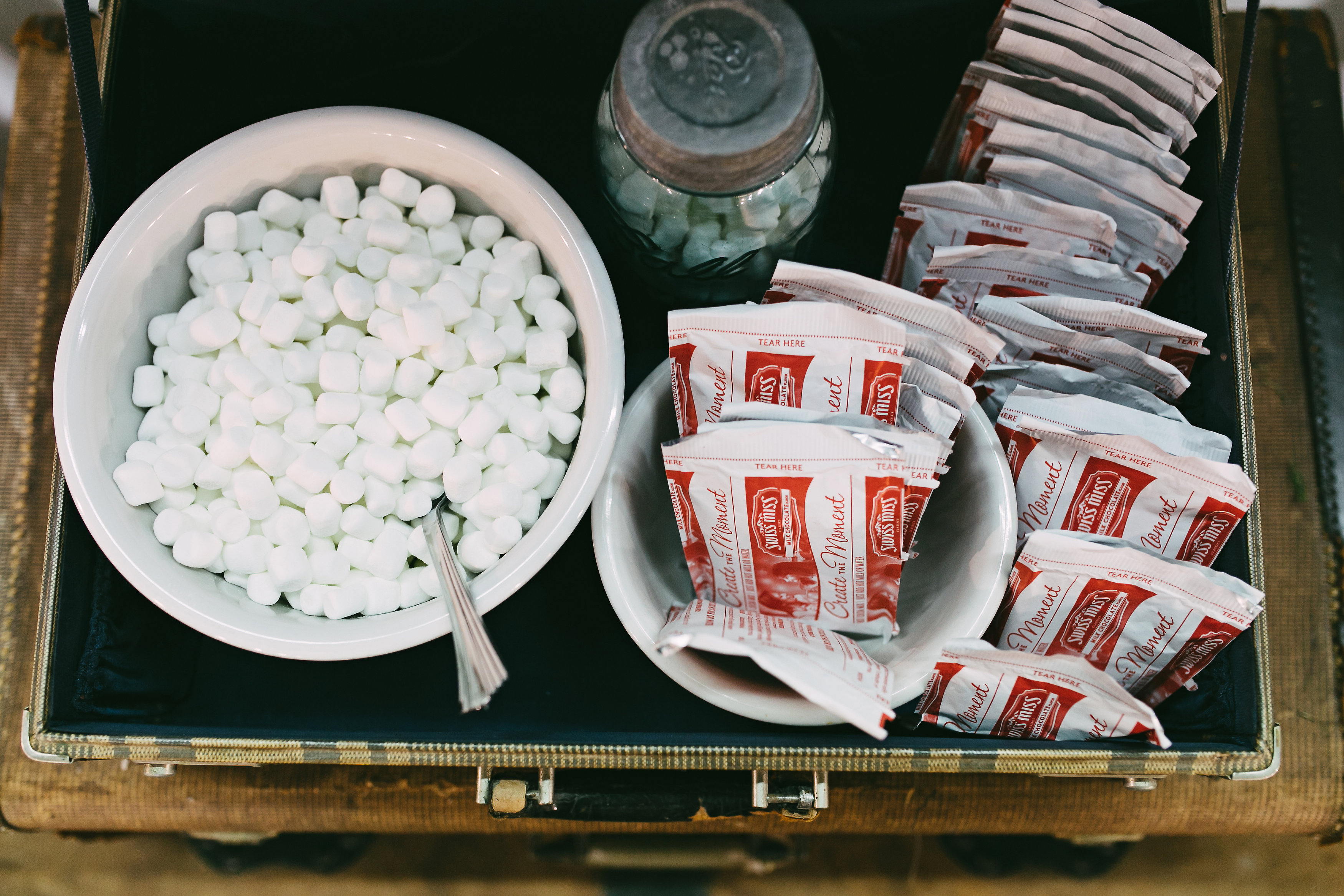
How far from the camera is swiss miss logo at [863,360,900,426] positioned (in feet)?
2.20

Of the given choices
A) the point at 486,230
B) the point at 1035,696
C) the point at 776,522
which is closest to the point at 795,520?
the point at 776,522

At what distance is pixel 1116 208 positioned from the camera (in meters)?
0.73

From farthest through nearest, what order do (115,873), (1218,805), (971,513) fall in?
1. (115,873)
2. (1218,805)
3. (971,513)

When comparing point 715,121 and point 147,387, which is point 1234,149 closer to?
point 715,121

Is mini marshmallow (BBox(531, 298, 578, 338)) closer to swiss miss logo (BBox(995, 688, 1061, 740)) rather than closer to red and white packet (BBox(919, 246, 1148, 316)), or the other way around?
red and white packet (BBox(919, 246, 1148, 316))

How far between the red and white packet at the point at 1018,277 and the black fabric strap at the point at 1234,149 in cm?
6

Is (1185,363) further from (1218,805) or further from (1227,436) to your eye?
(1218,805)

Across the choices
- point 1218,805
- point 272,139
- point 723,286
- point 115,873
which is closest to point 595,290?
point 723,286


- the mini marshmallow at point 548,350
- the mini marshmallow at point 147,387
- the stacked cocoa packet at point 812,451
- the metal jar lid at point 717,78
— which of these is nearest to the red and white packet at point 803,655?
the stacked cocoa packet at point 812,451

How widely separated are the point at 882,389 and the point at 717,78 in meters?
0.25

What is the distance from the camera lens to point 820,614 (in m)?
0.73

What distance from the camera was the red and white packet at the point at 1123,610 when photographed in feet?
2.17

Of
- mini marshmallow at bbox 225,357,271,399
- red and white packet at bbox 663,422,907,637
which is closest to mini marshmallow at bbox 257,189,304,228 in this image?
mini marshmallow at bbox 225,357,271,399

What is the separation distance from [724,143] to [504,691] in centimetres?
46
